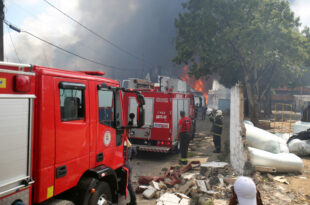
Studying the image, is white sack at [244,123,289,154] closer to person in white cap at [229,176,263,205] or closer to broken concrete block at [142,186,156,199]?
broken concrete block at [142,186,156,199]

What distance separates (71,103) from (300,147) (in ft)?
28.4

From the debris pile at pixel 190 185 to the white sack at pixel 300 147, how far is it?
3.61 m

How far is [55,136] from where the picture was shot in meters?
2.81

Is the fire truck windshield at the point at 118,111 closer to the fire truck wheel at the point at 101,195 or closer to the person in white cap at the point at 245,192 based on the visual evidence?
the fire truck wheel at the point at 101,195

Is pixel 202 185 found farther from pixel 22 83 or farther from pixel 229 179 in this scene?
pixel 22 83

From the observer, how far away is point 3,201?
227 centimetres

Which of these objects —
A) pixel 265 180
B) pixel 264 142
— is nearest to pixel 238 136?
pixel 264 142

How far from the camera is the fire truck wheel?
3338mm


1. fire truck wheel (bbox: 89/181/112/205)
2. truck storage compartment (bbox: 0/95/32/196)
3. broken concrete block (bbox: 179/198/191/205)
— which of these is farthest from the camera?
broken concrete block (bbox: 179/198/191/205)

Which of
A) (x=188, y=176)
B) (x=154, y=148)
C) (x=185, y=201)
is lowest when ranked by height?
(x=185, y=201)

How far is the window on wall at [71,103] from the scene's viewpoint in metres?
2.97

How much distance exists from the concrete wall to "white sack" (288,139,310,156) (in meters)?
3.21

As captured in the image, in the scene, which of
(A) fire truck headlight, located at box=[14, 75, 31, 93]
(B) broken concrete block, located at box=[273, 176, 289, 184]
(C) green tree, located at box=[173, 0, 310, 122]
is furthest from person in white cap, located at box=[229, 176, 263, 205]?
(C) green tree, located at box=[173, 0, 310, 122]

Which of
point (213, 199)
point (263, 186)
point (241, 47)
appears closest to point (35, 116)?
point (213, 199)
